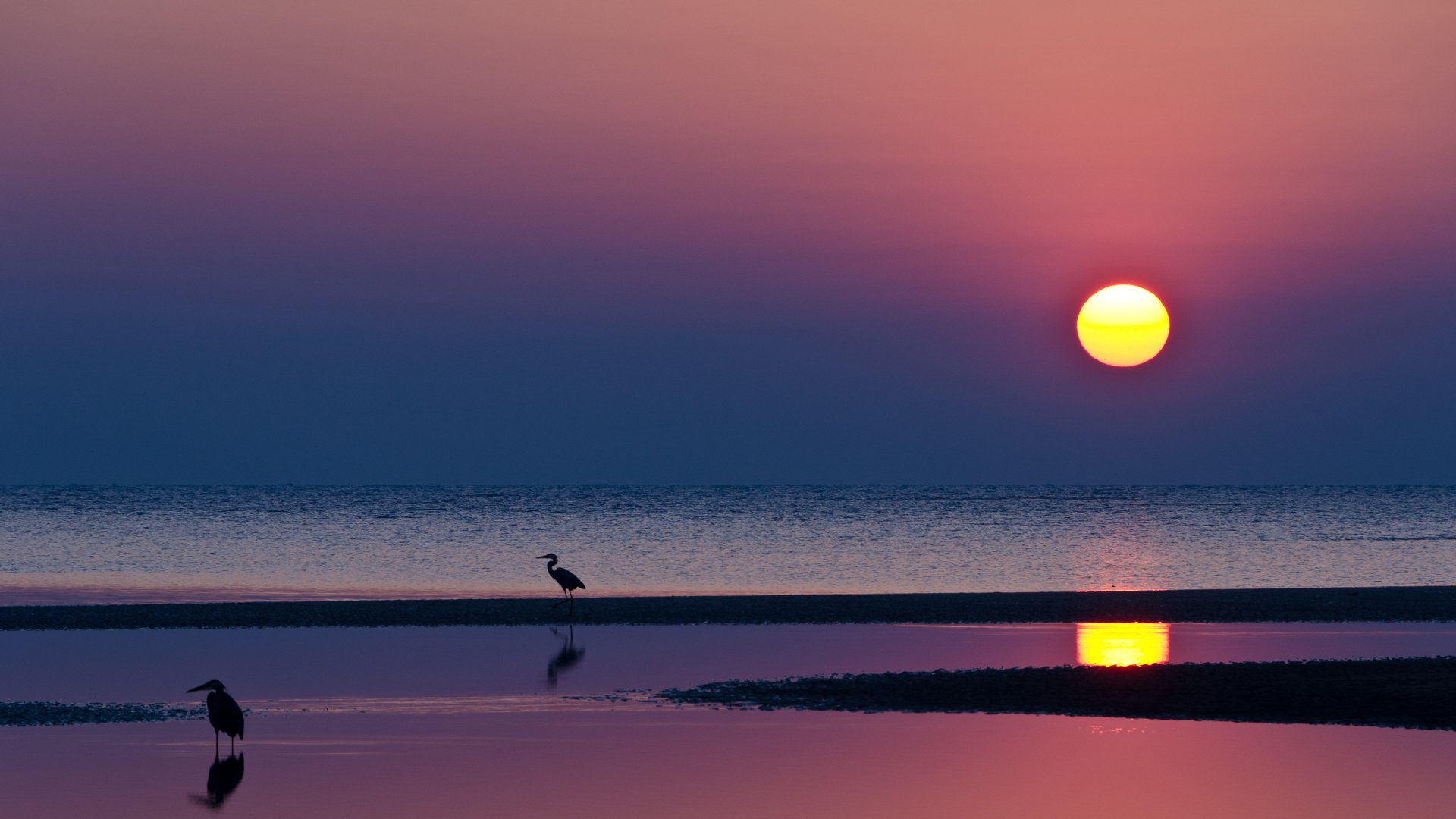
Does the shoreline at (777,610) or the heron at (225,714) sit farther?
the shoreline at (777,610)

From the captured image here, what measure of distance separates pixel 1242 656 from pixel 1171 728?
8.25m

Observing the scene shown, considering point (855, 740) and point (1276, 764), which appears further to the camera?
point (855, 740)

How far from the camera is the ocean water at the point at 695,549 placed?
49406mm

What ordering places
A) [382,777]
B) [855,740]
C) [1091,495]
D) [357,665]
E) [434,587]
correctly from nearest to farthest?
1. [382,777]
2. [855,740]
3. [357,665]
4. [434,587]
5. [1091,495]

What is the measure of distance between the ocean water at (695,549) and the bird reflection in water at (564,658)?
1391cm

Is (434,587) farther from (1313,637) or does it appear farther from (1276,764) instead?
(1276,764)

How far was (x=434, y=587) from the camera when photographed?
4725 cm

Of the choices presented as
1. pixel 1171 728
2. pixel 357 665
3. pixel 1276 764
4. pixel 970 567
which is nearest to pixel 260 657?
pixel 357 665

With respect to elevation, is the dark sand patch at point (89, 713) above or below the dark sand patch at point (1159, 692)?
above

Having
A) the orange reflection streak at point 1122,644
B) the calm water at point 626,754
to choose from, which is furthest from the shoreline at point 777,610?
the calm water at point 626,754

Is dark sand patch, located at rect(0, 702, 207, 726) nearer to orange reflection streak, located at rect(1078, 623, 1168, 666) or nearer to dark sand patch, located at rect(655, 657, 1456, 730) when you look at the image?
dark sand patch, located at rect(655, 657, 1456, 730)

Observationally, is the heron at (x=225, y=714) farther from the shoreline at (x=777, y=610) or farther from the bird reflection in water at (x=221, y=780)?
the shoreline at (x=777, y=610)

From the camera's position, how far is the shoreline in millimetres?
35188

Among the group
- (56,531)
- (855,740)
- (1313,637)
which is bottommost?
(56,531)
